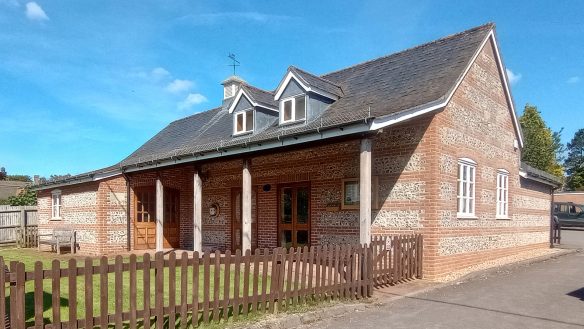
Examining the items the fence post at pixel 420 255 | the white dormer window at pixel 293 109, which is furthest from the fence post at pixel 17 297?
the white dormer window at pixel 293 109

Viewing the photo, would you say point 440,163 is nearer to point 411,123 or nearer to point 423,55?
point 411,123

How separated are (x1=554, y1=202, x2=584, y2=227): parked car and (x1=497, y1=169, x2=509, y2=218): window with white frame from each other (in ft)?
71.8

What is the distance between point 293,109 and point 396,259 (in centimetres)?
568

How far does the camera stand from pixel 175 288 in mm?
6531

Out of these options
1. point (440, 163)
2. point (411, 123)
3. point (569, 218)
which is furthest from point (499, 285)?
point (569, 218)

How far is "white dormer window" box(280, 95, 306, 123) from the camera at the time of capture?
13031 mm

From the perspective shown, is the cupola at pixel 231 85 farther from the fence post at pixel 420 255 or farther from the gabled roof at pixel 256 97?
the fence post at pixel 420 255

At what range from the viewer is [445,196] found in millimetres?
10789

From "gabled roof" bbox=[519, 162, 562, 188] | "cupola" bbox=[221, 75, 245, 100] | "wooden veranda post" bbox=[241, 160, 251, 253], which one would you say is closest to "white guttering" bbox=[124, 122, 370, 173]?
"wooden veranda post" bbox=[241, 160, 251, 253]

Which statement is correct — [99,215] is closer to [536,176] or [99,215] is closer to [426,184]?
[426,184]

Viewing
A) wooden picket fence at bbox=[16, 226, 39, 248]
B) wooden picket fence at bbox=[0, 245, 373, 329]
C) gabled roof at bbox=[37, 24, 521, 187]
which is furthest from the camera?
wooden picket fence at bbox=[16, 226, 39, 248]

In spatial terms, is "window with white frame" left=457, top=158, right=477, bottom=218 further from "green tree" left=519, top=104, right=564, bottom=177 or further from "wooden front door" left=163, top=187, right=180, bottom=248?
"green tree" left=519, top=104, right=564, bottom=177

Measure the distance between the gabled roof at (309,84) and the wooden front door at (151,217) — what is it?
25.1 feet

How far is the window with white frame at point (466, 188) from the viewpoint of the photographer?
1170cm
